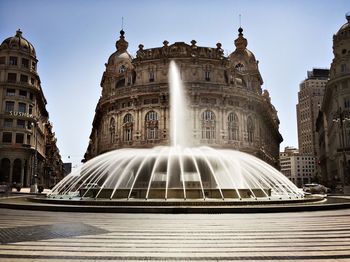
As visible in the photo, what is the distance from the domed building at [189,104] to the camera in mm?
51062

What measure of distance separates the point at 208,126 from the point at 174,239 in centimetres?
4356

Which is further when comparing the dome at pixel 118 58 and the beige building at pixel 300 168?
the beige building at pixel 300 168

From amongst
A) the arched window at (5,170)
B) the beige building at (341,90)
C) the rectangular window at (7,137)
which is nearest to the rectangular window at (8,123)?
the rectangular window at (7,137)

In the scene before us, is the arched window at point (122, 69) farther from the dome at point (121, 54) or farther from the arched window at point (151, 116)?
the arched window at point (151, 116)

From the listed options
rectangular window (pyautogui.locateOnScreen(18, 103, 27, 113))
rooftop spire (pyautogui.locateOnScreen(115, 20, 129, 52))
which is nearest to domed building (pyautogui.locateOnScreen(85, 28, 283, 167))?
rooftop spire (pyautogui.locateOnScreen(115, 20, 129, 52))

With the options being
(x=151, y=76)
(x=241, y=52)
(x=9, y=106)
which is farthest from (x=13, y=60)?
(x=241, y=52)

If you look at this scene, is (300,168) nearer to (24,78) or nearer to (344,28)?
(344,28)

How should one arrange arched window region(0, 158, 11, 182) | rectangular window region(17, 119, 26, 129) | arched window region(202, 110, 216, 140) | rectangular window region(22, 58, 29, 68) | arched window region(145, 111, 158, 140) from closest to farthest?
arched window region(202, 110, 216, 140)
arched window region(145, 111, 158, 140)
arched window region(0, 158, 11, 182)
rectangular window region(17, 119, 26, 129)
rectangular window region(22, 58, 29, 68)

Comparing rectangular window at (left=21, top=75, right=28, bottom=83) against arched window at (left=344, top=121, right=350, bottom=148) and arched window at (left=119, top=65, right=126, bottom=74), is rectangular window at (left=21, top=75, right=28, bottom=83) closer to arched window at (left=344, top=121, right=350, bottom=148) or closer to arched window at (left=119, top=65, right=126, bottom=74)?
arched window at (left=119, top=65, right=126, bottom=74)

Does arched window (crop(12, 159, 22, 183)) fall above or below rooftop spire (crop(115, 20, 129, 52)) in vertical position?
below

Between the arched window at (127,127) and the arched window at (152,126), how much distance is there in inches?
105

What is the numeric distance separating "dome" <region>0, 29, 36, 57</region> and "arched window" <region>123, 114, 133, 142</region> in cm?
2151

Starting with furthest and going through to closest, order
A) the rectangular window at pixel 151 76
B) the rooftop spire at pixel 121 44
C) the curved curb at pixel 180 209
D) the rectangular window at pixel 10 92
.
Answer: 1. the rooftop spire at pixel 121 44
2. the rectangular window at pixel 10 92
3. the rectangular window at pixel 151 76
4. the curved curb at pixel 180 209

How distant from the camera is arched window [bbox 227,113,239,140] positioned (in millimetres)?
52062
